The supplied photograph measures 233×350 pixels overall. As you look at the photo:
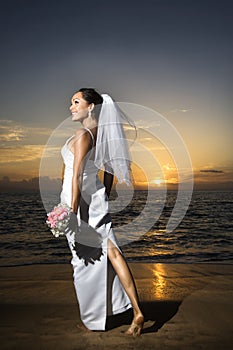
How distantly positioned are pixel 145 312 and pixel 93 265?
3.03 feet

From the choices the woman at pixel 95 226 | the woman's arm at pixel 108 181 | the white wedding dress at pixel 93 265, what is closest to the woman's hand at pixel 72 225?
the woman at pixel 95 226

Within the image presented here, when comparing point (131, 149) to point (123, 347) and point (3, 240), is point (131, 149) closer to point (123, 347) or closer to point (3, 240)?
point (123, 347)

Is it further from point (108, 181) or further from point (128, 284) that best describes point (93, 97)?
point (128, 284)

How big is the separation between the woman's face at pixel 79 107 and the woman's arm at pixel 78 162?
0.82 ft

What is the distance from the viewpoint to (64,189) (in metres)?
3.31

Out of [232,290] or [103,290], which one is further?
[232,290]

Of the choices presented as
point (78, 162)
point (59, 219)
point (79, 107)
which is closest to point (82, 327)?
point (59, 219)

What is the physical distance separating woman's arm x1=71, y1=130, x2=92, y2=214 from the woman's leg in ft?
1.69

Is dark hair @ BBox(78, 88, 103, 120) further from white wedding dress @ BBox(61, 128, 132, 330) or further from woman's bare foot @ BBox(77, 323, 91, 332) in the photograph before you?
woman's bare foot @ BBox(77, 323, 91, 332)

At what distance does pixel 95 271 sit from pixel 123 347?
0.66m

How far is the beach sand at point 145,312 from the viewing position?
3.03 meters

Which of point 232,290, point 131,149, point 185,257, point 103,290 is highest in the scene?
point 131,149

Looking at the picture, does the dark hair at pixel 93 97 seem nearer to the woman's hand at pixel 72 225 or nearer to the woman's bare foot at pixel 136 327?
the woman's hand at pixel 72 225

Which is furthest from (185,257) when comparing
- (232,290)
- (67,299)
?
(67,299)
